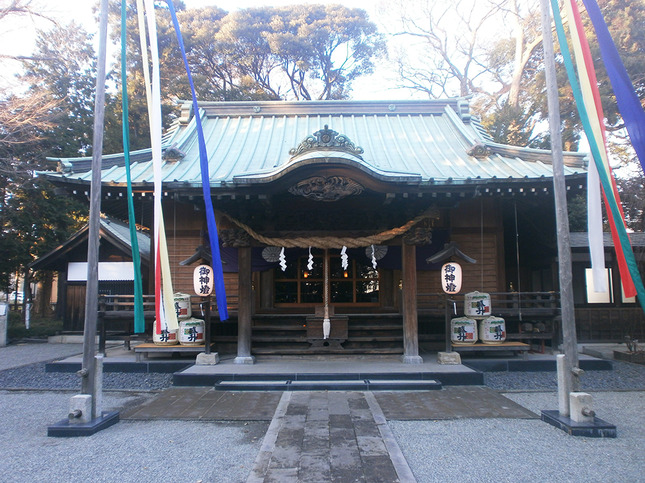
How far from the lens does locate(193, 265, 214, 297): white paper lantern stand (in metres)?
8.07

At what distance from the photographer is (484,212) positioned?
947 cm

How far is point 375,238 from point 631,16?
1319 cm

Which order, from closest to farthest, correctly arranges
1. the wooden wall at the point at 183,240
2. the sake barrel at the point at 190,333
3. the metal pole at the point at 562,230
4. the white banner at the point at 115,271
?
the metal pole at the point at 562,230 → the sake barrel at the point at 190,333 → the wooden wall at the point at 183,240 → the white banner at the point at 115,271

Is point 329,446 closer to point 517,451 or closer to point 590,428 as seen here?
point 517,451

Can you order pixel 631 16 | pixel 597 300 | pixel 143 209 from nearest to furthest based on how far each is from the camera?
pixel 143 209 < pixel 597 300 < pixel 631 16

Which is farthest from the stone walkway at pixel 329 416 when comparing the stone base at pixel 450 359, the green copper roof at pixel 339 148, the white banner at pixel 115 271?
the white banner at pixel 115 271

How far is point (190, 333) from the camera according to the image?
8211 millimetres

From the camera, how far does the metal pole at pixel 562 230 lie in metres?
4.89

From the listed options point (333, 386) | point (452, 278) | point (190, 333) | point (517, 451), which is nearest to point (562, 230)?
point (517, 451)

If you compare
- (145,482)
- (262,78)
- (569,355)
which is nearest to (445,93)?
(262,78)

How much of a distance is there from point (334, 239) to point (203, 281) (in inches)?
112

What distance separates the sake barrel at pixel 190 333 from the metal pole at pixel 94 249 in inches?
124

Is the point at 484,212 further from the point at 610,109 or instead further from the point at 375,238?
the point at 610,109

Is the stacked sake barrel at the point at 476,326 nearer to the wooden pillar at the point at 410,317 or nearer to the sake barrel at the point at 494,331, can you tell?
the sake barrel at the point at 494,331
